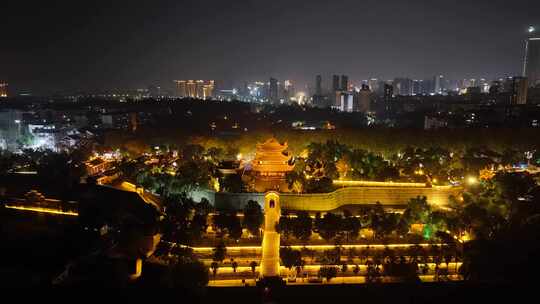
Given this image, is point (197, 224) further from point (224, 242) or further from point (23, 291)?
point (23, 291)

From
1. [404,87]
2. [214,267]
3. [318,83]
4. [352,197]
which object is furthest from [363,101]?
[214,267]

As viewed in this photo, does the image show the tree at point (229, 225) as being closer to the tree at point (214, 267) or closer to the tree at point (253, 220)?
the tree at point (253, 220)

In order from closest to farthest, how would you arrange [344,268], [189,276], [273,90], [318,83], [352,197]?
1. [189,276]
2. [344,268]
3. [352,197]
4. [273,90]
5. [318,83]

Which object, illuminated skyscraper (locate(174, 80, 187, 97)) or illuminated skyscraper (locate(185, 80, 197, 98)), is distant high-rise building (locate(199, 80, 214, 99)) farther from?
illuminated skyscraper (locate(174, 80, 187, 97))

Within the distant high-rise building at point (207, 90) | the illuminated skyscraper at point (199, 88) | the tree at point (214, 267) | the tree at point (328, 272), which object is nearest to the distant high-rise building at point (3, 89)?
the illuminated skyscraper at point (199, 88)

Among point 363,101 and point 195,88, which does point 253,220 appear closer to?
point 363,101

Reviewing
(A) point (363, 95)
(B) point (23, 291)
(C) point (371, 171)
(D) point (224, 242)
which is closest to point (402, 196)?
(C) point (371, 171)

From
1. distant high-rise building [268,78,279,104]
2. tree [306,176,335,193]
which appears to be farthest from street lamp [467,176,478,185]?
distant high-rise building [268,78,279,104]
